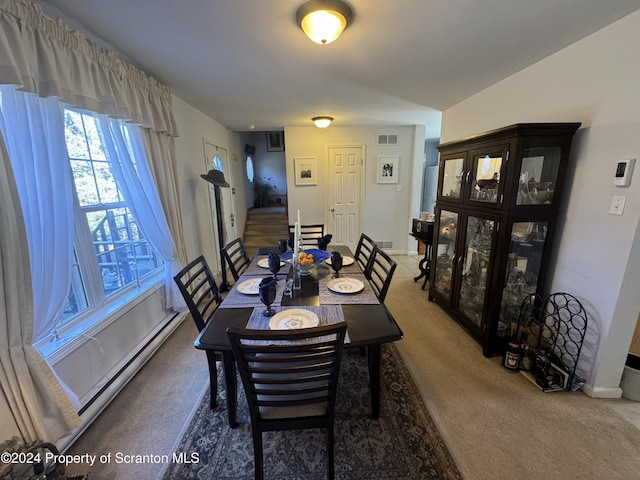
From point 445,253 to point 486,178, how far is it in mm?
1001

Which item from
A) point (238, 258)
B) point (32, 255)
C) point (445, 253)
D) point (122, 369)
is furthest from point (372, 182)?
point (32, 255)

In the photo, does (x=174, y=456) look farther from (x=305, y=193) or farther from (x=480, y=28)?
(x=305, y=193)

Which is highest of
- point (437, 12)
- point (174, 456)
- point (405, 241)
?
point (437, 12)

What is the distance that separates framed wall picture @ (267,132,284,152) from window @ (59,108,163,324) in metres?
5.42

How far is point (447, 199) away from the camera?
273cm

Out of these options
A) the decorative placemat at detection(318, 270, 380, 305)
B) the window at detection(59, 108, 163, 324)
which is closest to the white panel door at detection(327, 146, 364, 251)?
the decorative placemat at detection(318, 270, 380, 305)

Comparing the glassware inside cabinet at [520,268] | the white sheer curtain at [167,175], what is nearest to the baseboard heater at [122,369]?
the white sheer curtain at [167,175]

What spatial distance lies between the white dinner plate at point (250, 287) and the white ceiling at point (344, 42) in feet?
5.19

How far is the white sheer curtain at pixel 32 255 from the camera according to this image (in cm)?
114

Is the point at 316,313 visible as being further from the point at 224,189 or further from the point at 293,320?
the point at 224,189

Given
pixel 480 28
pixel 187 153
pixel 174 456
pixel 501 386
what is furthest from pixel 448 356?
pixel 187 153

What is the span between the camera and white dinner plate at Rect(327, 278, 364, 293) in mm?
1737

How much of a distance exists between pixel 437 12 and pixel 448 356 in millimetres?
2342

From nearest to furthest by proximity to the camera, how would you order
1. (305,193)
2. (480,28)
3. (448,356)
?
(480,28), (448,356), (305,193)
